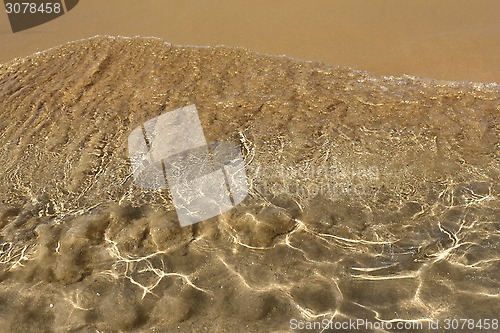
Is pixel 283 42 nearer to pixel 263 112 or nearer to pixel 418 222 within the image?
pixel 263 112

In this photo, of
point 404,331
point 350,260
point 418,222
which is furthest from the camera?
point 418,222

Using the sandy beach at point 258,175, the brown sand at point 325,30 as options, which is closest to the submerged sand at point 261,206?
the sandy beach at point 258,175

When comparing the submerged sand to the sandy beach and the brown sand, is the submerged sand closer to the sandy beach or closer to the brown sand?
the sandy beach

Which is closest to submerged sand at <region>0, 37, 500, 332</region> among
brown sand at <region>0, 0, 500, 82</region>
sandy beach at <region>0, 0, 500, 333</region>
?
sandy beach at <region>0, 0, 500, 333</region>

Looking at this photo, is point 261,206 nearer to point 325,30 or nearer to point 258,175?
point 258,175

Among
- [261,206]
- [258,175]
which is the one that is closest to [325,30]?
[258,175]

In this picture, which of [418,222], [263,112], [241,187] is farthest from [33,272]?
[418,222]

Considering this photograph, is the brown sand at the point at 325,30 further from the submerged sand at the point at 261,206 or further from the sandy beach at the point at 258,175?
the submerged sand at the point at 261,206

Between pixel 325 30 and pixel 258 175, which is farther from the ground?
pixel 325 30
